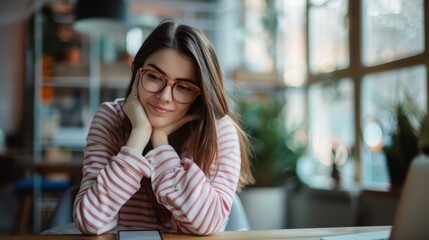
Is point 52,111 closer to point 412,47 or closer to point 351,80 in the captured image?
point 351,80

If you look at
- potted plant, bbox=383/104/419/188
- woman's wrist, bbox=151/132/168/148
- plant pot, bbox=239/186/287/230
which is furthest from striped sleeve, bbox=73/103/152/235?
plant pot, bbox=239/186/287/230

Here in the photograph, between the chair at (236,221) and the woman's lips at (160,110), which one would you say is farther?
the chair at (236,221)

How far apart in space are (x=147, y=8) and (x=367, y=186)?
15.7 feet

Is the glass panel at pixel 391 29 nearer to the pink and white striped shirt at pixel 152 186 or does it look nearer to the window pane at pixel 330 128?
the window pane at pixel 330 128

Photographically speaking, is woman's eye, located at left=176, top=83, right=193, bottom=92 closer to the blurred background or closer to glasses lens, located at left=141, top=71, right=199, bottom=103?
glasses lens, located at left=141, top=71, right=199, bottom=103

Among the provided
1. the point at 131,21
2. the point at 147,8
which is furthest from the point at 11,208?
the point at 131,21

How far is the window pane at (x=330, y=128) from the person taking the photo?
4277mm

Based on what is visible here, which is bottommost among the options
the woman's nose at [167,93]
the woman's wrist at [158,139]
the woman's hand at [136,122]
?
the woman's wrist at [158,139]

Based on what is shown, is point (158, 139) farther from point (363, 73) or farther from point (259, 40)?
point (259, 40)

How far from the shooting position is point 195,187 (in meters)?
1.21

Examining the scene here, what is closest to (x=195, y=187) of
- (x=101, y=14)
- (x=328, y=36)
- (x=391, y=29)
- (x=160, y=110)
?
(x=160, y=110)

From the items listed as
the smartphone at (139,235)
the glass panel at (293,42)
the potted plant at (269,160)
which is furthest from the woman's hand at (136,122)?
the glass panel at (293,42)

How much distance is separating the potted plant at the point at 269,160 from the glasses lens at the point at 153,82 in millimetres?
3104

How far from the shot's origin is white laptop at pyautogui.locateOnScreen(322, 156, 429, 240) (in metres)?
0.90
